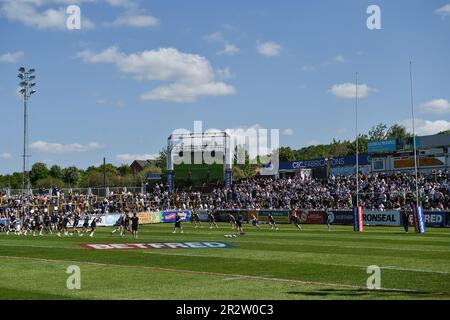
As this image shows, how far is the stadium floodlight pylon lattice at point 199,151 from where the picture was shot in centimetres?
7865

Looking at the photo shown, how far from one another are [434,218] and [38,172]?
116157 millimetres

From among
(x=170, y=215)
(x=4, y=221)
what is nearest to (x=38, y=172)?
(x=170, y=215)

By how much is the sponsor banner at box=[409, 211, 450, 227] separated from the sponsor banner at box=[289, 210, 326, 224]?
10676mm

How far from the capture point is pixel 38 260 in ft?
82.5

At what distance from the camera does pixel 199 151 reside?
81750 mm

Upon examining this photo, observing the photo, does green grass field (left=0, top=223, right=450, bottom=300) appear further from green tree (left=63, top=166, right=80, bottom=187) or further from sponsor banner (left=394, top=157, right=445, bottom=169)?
green tree (left=63, top=166, right=80, bottom=187)

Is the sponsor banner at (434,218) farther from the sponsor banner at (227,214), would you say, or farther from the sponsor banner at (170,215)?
the sponsor banner at (170,215)

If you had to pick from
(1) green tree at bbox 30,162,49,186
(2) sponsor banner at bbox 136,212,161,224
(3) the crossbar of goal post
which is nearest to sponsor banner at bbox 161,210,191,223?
(2) sponsor banner at bbox 136,212,161,224

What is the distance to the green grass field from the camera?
610 inches

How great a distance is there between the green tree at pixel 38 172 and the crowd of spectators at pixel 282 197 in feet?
252
